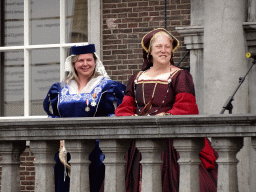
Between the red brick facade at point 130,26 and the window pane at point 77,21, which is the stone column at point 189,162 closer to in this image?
the red brick facade at point 130,26

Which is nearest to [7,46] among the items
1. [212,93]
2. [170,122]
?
[212,93]

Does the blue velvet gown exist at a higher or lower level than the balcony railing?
higher

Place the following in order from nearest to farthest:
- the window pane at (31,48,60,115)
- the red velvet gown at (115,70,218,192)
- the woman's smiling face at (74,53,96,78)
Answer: the red velvet gown at (115,70,218,192)
the woman's smiling face at (74,53,96,78)
the window pane at (31,48,60,115)

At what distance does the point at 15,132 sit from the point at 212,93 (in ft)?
9.92

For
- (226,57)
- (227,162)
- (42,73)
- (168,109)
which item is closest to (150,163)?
(227,162)

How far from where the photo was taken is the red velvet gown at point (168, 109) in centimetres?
345

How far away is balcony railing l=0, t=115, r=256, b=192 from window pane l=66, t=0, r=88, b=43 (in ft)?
12.2

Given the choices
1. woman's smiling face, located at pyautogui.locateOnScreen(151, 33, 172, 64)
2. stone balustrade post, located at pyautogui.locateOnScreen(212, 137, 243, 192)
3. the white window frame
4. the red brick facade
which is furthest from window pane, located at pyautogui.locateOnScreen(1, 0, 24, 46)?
stone balustrade post, located at pyautogui.locateOnScreen(212, 137, 243, 192)

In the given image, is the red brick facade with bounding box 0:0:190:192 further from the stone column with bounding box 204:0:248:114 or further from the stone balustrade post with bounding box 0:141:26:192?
the stone balustrade post with bounding box 0:141:26:192

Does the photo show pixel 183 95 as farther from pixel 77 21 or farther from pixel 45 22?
pixel 45 22

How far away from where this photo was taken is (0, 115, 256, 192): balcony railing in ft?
9.34

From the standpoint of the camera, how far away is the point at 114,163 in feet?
10.1

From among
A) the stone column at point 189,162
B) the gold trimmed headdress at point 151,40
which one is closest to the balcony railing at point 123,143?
the stone column at point 189,162

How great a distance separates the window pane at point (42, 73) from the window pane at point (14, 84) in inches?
7.1
